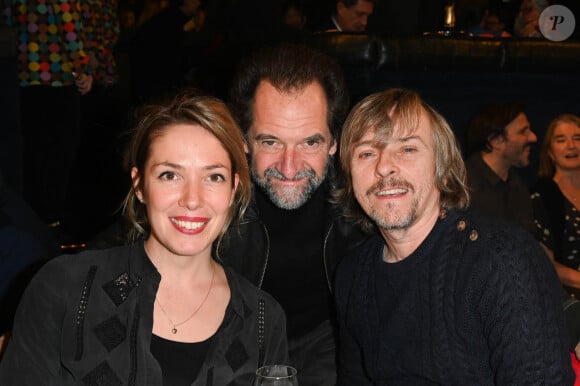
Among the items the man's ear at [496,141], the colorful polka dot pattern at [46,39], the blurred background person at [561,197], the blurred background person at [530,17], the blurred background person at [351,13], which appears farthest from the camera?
the blurred background person at [530,17]

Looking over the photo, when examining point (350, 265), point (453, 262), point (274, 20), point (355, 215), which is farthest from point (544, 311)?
point (274, 20)

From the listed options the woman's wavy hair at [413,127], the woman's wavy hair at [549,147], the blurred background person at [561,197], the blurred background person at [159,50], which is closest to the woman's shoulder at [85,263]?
the woman's wavy hair at [413,127]

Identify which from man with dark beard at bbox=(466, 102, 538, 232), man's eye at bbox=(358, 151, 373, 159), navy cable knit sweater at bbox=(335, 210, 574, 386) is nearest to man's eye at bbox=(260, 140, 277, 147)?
man's eye at bbox=(358, 151, 373, 159)

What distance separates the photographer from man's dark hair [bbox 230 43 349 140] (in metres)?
2.99

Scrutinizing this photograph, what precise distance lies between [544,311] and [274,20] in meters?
6.52

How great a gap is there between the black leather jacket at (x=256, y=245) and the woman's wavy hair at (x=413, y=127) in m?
0.50

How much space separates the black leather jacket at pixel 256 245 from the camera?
2916 mm

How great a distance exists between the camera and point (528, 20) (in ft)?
21.8

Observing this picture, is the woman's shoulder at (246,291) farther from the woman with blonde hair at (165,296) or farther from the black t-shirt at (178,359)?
the black t-shirt at (178,359)

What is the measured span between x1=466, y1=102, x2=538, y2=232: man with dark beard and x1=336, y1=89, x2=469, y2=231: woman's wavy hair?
2.02m

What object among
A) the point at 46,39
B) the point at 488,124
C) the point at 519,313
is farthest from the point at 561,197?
the point at 46,39

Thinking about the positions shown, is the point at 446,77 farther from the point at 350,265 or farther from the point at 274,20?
the point at 274,20

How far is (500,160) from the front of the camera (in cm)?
462

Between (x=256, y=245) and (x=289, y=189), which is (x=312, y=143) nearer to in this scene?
(x=289, y=189)
